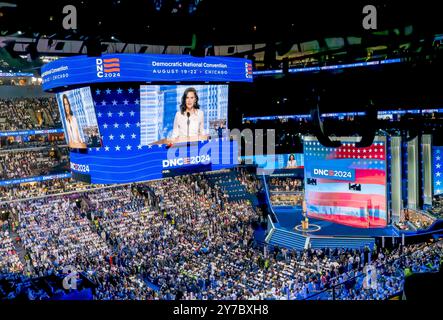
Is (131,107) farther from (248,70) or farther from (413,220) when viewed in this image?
(413,220)

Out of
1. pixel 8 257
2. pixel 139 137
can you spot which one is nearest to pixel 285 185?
pixel 8 257

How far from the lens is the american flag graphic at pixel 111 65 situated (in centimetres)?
1321

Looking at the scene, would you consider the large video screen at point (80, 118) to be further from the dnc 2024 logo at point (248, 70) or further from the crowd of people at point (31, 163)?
the crowd of people at point (31, 163)

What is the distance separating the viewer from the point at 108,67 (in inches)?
521

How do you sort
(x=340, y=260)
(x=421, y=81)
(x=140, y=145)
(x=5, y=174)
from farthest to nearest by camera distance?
(x=5, y=174), (x=421, y=81), (x=340, y=260), (x=140, y=145)

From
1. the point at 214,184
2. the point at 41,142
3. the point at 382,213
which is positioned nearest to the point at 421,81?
the point at 382,213

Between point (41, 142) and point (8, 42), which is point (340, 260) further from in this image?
point (41, 142)

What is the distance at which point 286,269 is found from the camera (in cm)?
1741

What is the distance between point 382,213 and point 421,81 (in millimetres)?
7642

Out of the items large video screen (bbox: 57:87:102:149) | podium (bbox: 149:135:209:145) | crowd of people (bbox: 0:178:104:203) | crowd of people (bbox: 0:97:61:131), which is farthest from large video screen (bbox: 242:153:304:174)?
large video screen (bbox: 57:87:102:149)

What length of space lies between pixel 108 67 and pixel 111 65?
10 centimetres

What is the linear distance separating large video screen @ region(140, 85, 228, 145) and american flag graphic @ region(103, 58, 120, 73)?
4.38ft

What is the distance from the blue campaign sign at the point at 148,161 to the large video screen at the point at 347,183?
9.51 m

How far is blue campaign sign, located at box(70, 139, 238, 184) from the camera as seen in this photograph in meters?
14.4
